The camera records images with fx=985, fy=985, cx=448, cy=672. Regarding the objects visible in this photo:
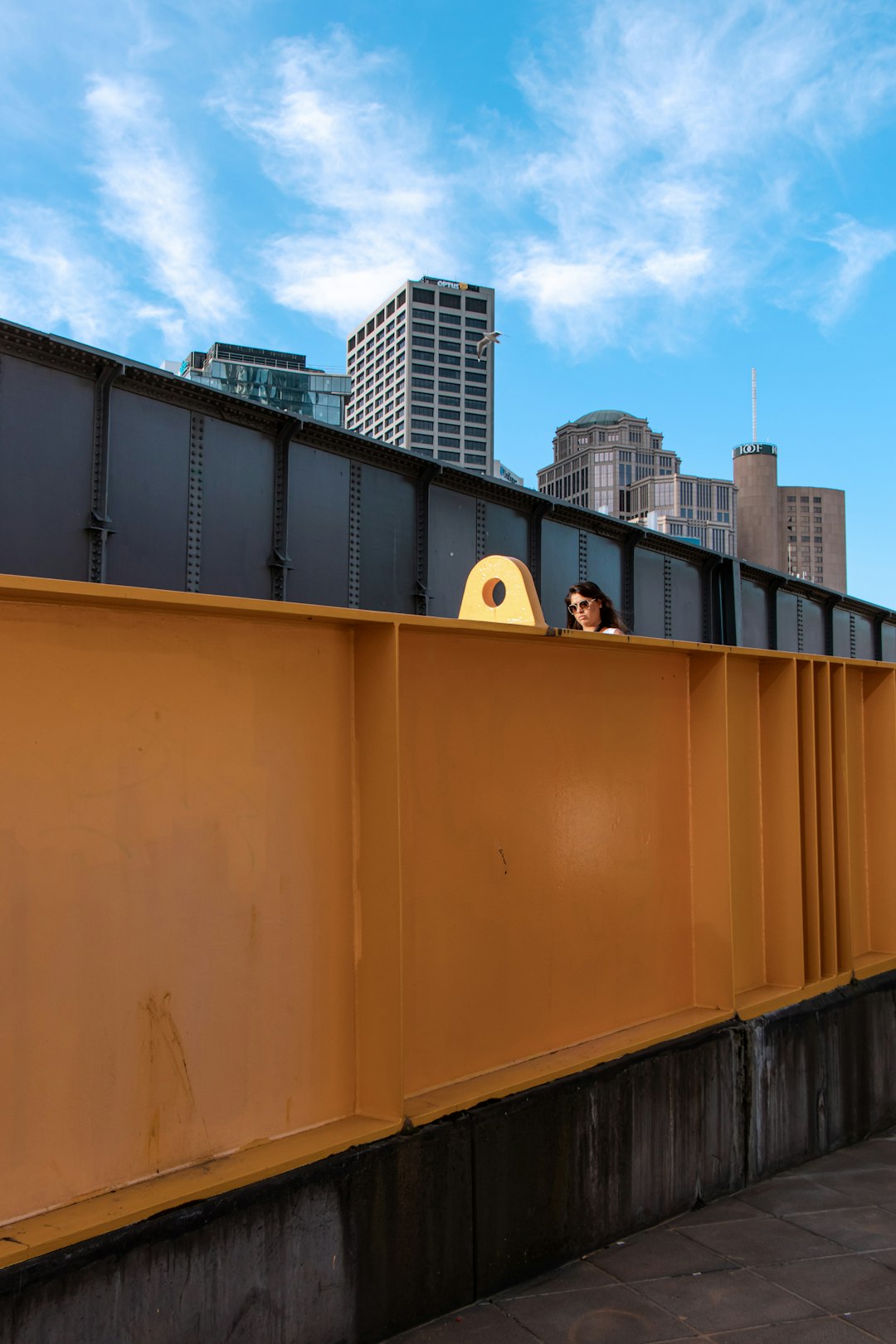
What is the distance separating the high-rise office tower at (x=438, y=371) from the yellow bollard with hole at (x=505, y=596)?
16263 centimetres

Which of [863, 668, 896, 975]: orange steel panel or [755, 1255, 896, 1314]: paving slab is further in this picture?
[863, 668, 896, 975]: orange steel panel

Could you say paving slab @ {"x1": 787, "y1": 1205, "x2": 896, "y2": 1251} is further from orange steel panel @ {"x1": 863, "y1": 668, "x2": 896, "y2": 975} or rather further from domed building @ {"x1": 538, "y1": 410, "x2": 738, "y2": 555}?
domed building @ {"x1": 538, "y1": 410, "x2": 738, "y2": 555}

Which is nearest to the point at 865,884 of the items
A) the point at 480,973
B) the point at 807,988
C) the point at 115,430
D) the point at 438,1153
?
the point at 807,988

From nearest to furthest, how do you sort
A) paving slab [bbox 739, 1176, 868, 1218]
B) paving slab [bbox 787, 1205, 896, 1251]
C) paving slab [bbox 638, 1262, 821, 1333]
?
paving slab [bbox 638, 1262, 821, 1333]
paving slab [bbox 787, 1205, 896, 1251]
paving slab [bbox 739, 1176, 868, 1218]

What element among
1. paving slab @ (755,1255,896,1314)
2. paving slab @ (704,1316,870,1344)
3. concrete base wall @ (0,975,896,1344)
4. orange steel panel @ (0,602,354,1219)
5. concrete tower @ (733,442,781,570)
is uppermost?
concrete tower @ (733,442,781,570)

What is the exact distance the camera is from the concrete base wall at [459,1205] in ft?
7.04

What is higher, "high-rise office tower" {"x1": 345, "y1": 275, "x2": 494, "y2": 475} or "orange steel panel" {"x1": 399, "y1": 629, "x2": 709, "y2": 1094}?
"high-rise office tower" {"x1": 345, "y1": 275, "x2": 494, "y2": 475}

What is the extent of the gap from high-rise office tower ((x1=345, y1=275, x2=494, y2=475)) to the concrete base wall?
534 feet

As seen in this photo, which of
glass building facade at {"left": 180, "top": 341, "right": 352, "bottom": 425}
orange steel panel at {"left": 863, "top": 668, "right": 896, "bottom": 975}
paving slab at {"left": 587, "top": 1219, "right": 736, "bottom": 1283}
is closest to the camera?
paving slab at {"left": 587, "top": 1219, "right": 736, "bottom": 1283}

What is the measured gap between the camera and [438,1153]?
8.90 ft

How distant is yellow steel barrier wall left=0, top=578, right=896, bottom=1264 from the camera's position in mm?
2125

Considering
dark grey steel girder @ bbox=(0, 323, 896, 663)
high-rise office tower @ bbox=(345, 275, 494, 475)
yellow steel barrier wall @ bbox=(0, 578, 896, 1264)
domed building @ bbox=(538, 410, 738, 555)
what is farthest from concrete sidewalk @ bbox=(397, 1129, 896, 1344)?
domed building @ bbox=(538, 410, 738, 555)

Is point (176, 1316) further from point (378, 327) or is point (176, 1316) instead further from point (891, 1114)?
point (378, 327)

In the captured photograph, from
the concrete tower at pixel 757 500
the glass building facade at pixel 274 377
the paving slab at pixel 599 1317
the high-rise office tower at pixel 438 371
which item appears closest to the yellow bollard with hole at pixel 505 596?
the paving slab at pixel 599 1317
